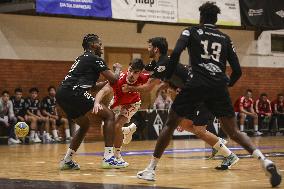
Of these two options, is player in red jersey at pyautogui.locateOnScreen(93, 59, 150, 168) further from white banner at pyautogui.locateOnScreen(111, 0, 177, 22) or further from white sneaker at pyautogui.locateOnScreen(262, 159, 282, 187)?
white banner at pyautogui.locateOnScreen(111, 0, 177, 22)

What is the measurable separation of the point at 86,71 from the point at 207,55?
268 cm

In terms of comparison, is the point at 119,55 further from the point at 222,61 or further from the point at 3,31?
the point at 222,61

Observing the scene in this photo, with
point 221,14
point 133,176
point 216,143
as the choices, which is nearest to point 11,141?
point 221,14

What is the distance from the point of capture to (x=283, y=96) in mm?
26219

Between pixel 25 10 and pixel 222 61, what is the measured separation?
1320 cm

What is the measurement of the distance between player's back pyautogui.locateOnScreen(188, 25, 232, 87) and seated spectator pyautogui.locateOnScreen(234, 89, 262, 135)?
17.1 m

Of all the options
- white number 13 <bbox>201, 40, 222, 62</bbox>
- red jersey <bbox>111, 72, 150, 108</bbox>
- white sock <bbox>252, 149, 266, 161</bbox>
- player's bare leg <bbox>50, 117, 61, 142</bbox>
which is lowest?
player's bare leg <bbox>50, 117, 61, 142</bbox>

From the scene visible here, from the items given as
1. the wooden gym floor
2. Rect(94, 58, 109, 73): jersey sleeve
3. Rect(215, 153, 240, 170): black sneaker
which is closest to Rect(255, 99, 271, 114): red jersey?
the wooden gym floor

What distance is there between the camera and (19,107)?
20.0 m

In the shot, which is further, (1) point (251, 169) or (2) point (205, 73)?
(1) point (251, 169)

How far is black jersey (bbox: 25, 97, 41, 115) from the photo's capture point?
2019 centimetres

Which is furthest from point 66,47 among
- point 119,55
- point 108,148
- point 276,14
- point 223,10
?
point 108,148

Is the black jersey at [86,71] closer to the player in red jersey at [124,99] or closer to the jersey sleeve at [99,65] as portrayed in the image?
the jersey sleeve at [99,65]

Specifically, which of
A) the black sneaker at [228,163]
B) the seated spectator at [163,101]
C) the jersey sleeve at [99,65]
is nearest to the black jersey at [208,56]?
the black sneaker at [228,163]
